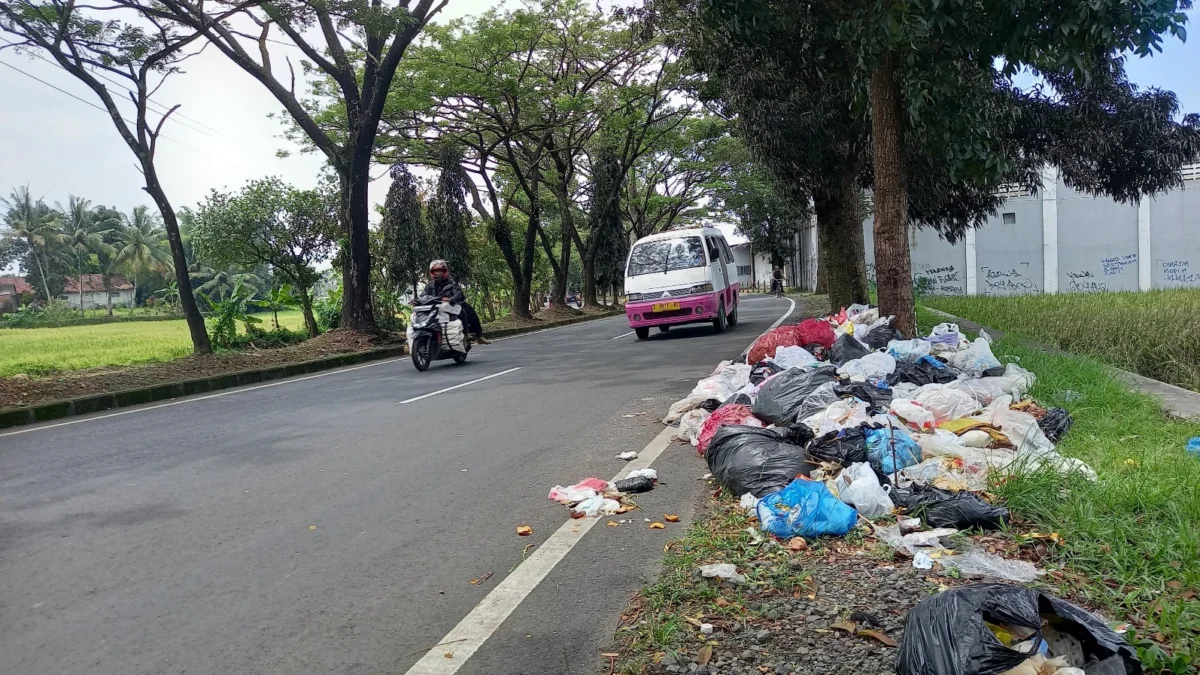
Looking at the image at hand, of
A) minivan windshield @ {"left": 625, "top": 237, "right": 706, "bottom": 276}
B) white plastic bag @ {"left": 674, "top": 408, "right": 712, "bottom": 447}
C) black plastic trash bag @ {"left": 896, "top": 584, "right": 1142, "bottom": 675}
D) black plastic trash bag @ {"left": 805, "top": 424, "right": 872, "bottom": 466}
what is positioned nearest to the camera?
black plastic trash bag @ {"left": 896, "top": 584, "right": 1142, "bottom": 675}

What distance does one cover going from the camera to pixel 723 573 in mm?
3467

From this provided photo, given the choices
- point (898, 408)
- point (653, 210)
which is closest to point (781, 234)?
point (653, 210)

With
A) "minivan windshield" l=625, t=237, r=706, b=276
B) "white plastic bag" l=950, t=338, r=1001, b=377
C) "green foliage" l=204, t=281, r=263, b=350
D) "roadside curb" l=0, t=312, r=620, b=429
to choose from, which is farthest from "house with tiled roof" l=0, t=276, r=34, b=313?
"white plastic bag" l=950, t=338, r=1001, b=377

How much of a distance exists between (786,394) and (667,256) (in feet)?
33.3

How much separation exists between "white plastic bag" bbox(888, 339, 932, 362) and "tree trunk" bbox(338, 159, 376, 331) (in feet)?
38.3

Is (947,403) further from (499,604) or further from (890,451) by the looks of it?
(499,604)

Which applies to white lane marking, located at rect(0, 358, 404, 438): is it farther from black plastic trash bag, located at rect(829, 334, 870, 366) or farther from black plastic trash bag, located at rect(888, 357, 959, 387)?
black plastic trash bag, located at rect(888, 357, 959, 387)

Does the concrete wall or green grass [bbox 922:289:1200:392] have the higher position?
the concrete wall

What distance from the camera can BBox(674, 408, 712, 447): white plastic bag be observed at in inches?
249

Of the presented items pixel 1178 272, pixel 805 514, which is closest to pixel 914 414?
pixel 805 514

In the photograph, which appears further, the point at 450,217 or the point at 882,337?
the point at 450,217

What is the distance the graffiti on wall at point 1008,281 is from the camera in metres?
30.5

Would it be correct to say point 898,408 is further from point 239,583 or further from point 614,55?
point 614,55

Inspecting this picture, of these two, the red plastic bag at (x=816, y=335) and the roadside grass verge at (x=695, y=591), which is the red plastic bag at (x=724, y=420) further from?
the red plastic bag at (x=816, y=335)
